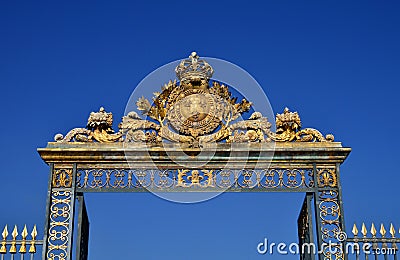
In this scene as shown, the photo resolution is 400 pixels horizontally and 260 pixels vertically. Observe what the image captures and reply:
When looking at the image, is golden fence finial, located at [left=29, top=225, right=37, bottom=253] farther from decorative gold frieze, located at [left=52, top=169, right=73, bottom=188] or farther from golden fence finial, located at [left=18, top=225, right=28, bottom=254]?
decorative gold frieze, located at [left=52, top=169, right=73, bottom=188]

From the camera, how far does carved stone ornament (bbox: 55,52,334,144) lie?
47.4 ft

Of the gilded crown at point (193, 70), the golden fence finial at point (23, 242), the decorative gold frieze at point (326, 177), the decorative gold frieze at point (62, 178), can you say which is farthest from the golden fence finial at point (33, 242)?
the decorative gold frieze at point (326, 177)

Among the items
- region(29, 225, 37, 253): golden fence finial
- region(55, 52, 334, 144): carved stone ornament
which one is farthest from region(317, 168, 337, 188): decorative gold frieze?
region(29, 225, 37, 253): golden fence finial

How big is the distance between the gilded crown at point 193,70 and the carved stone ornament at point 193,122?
0.02 m

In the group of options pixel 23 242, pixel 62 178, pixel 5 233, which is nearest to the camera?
pixel 23 242

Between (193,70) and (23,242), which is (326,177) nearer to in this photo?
(193,70)

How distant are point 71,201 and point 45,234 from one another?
716 mm

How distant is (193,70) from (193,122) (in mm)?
939

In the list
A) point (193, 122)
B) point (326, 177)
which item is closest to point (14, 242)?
point (193, 122)

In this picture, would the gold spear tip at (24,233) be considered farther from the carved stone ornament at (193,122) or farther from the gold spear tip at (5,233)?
the carved stone ornament at (193,122)

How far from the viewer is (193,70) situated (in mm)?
14836

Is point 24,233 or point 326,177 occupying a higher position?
point 326,177

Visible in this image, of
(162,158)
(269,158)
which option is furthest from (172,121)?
(269,158)

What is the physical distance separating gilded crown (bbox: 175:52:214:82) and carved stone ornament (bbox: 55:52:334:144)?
2cm
